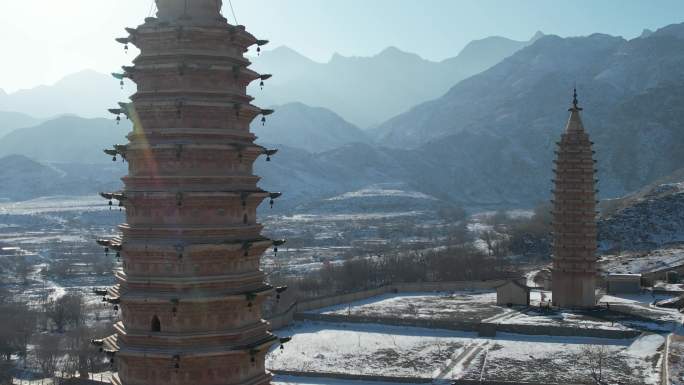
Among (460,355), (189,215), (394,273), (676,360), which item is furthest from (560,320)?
(189,215)

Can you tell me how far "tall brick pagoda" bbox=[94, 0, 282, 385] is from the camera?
572 inches

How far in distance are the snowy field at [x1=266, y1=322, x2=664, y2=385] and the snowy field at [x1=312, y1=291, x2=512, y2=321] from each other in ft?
10.3

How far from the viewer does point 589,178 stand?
156 feet

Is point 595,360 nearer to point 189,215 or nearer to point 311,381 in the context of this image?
point 311,381

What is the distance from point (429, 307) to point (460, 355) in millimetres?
11918

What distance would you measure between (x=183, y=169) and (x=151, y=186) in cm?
74

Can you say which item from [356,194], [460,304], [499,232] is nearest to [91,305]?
[460,304]

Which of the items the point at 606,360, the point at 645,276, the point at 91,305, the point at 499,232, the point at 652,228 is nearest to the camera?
the point at 606,360

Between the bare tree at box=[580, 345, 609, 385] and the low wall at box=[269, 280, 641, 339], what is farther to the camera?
the low wall at box=[269, 280, 641, 339]

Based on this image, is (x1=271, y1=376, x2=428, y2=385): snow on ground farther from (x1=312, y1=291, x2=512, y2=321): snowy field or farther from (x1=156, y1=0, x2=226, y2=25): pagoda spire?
(x1=156, y1=0, x2=226, y2=25): pagoda spire

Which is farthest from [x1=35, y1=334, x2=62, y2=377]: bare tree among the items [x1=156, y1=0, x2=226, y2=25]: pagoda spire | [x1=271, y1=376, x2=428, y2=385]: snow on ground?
[x1=156, y1=0, x2=226, y2=25]: pagoda spire

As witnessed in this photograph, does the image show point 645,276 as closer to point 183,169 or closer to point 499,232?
point 183,169

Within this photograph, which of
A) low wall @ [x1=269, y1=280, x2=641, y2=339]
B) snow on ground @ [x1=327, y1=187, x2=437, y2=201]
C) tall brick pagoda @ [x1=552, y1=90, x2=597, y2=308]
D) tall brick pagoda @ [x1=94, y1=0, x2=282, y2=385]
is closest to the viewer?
tall brick pagoda @ [x1=94, y1=0, x2=282, y2=385]

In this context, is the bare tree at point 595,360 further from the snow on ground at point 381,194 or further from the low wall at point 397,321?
the snow on ground at point 381,194
